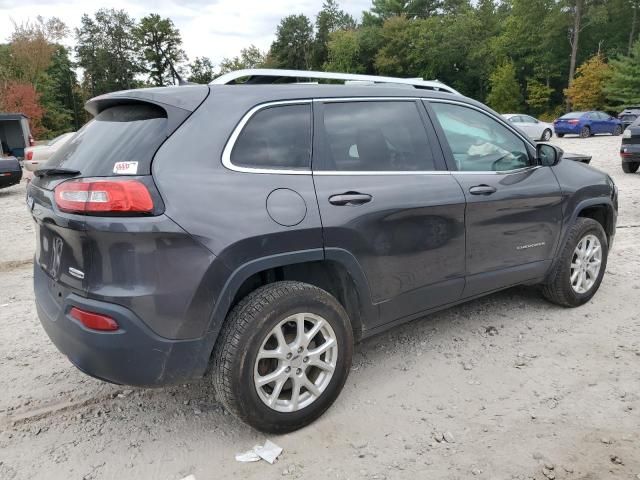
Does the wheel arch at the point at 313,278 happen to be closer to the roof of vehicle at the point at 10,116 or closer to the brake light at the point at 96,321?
the brake light at the point at 96,321

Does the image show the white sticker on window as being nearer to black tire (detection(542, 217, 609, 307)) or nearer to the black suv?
the black suv

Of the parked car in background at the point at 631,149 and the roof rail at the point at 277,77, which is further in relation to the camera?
the parked car in background at the point at 631,149

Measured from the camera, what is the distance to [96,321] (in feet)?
7.83

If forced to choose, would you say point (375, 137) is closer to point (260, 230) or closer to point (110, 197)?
point (260, 230)

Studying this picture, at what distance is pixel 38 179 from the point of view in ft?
9.48

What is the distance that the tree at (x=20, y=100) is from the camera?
38.0 metres

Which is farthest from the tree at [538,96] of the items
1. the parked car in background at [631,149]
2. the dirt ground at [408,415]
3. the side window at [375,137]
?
the side window at [375,137]

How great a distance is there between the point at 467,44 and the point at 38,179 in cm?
6182

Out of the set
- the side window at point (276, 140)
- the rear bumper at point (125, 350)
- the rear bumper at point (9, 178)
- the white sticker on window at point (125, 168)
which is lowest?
the rear bumper at point (9, 178)

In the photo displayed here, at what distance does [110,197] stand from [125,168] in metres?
0.17

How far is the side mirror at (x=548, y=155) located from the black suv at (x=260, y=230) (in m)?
0.60

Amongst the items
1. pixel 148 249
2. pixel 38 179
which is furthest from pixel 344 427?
pixel 38 179

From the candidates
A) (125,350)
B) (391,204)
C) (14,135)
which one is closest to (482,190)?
(391,204)

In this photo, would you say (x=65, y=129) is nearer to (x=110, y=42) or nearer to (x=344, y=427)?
(x=110, y=42)
